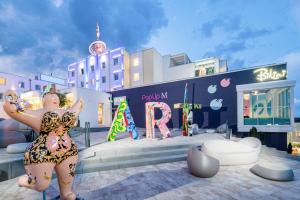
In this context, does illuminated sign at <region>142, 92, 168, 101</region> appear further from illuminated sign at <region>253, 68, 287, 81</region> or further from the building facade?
illuminated sign at <region>253, 68, 287, 81</region>

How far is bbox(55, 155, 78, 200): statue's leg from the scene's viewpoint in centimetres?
286

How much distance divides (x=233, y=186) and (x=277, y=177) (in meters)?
1.45

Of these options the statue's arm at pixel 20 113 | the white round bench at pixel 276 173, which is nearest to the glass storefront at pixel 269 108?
the white round bench at pixel 276 173

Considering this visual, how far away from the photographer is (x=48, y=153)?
2.63 metres

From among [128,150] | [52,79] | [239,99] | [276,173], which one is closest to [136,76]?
[239,99]

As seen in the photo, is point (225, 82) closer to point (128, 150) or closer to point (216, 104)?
point (216, 104)

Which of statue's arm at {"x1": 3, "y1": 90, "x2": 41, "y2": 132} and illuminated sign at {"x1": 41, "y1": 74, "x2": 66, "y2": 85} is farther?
illuminated sign at {"x1": 41, "y1": 74, "x2": 66, "y2": 85}

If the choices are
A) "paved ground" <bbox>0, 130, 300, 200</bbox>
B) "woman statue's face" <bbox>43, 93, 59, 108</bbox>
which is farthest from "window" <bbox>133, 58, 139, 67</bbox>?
"woman statue's face" <bbox>43, 93, 59, 108</bbox>

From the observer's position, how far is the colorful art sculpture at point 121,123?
→ 9859mm

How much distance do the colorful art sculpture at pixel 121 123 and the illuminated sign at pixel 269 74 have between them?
1277 cm

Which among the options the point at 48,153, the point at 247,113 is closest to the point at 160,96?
the point at 247,113

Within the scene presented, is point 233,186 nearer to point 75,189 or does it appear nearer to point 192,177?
point 192,177

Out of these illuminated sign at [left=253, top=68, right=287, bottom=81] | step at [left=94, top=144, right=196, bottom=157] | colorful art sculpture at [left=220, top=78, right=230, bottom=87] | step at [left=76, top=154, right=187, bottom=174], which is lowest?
step at [left=76, top=154, right=187, bottom=174]

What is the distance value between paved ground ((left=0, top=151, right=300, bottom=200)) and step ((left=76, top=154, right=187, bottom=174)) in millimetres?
221
